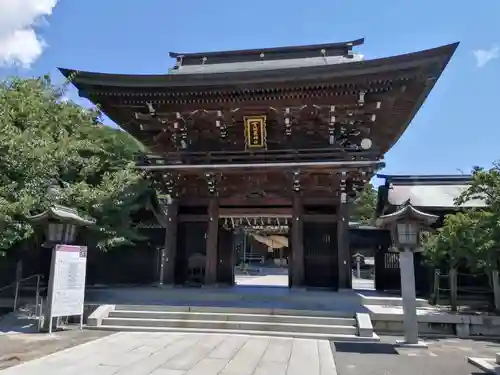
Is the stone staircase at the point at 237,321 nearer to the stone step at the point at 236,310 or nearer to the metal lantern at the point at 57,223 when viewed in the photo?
the stone step at the point at 236,310

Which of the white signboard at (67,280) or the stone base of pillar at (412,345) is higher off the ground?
the white signboard at (67,280)

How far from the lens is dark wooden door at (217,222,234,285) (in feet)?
47.2

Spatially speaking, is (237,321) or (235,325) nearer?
(235,325)

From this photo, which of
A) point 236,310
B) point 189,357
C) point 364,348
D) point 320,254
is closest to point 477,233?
point 320,254

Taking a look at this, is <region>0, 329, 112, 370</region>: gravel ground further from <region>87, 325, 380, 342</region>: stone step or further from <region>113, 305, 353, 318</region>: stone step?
<region>113, 305, 353, 318</region>: stone step

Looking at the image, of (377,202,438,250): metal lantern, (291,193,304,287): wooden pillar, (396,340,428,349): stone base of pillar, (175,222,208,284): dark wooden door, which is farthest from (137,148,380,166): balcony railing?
(396,340,428,349): stone base of pillar

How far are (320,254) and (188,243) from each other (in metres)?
4.79

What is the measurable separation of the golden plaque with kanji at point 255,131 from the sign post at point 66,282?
641 centimetres

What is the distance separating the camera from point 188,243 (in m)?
14.0

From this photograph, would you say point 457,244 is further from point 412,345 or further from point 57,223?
point 57,223

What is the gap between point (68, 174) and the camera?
12.5 metres

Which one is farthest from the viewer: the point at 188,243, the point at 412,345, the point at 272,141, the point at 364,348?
the point at 188,243

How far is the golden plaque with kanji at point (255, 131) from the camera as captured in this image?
1290cm

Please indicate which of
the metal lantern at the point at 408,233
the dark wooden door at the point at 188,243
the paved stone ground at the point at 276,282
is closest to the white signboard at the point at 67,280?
Answer: the dark wooden door at the point at 188,243
